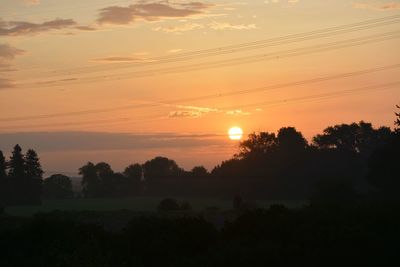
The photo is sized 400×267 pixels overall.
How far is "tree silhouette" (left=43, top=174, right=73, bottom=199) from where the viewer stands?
15719cm

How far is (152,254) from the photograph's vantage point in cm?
3012

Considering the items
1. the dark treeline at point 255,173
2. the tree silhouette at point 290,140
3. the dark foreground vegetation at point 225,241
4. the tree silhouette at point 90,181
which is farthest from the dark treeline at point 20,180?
the dark foreground vegetation at point 225,241

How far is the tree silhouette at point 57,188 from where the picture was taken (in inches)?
6188

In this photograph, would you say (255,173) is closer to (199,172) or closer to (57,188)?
(199,172)

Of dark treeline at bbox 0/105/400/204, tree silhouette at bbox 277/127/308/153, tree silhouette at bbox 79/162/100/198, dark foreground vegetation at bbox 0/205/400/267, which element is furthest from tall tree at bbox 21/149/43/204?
dark foreground vegetation at bbox 0/205/400/267

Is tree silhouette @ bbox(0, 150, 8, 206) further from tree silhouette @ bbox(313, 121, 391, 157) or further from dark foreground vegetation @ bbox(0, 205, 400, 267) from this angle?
dark foreground vegetation @ bbox(0, 205, 400, 267)

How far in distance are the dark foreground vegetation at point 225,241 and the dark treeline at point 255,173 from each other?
68.3 meters

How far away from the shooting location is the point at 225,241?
3209cm

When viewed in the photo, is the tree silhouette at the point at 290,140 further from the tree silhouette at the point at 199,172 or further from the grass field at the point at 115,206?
the grass field at the point at 115,206

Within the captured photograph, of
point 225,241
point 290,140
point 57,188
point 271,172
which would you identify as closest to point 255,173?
Result: point 271,172

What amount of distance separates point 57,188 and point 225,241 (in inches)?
5139

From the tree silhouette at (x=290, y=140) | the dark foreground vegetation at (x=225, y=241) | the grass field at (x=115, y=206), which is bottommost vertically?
the dark foreground vegetation at (x=225, y=241)

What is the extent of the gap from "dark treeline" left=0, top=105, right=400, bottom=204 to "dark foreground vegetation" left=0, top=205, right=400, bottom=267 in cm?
6832

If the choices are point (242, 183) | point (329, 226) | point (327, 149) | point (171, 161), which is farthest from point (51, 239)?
point (171, 161)
